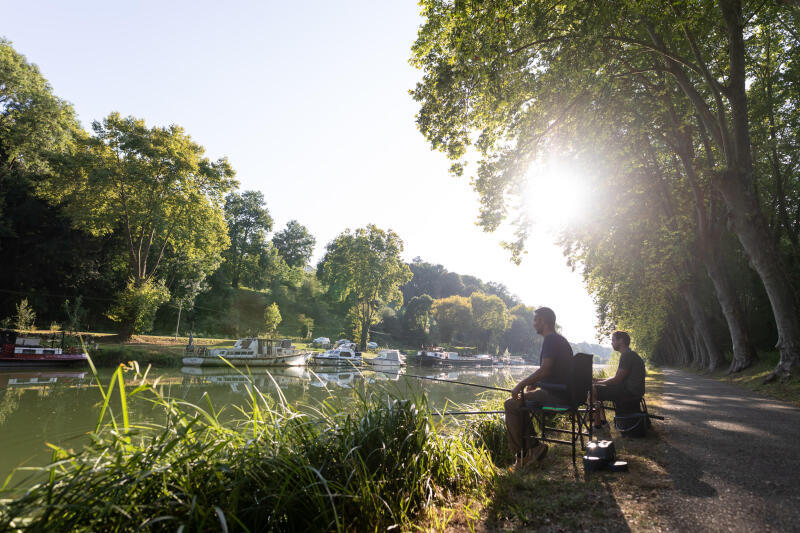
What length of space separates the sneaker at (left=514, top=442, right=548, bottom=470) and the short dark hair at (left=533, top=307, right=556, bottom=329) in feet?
4.21

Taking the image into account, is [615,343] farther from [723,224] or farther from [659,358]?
[659,358]

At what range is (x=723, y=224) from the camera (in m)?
16.3

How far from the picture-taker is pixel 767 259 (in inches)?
406

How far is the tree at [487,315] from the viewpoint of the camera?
78.6 metres

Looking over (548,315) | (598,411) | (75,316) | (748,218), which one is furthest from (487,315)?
(548,315)

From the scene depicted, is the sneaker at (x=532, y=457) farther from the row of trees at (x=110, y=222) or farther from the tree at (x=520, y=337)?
the tree at (x=520, y=337)

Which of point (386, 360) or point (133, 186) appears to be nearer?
point (133, 186)

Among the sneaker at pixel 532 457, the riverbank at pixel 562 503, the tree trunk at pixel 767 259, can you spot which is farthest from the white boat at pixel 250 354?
the tree trunk at pixel 767 259

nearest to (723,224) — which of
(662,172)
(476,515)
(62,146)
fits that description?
(662,172)

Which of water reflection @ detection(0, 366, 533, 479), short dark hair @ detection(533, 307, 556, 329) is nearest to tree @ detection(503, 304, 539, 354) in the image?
water reflection @ detection(0, 366, 533, 479)

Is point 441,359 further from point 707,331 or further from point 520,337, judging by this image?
point 520,337

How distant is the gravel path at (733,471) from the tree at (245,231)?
54898mm

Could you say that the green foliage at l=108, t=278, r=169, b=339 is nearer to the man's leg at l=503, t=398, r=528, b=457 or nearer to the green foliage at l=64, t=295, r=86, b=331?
the green foliage at l=64, t=295, r=86, b=331

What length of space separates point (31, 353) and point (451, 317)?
63.2m
